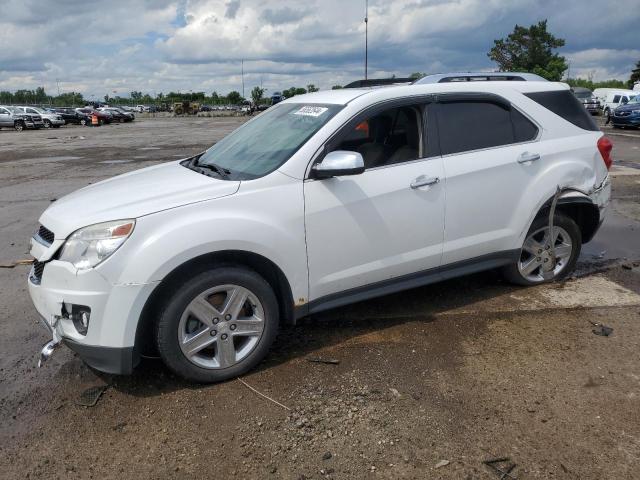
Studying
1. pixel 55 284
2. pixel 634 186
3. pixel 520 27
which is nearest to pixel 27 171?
pixel 55 284

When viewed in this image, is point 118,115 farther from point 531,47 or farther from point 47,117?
point 531,47

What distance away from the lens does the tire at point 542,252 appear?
4637 mm

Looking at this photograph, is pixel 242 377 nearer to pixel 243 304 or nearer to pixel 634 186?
pixel 243 304

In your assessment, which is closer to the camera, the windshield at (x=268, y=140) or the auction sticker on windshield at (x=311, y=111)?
the windshield at (x=268, y=140)

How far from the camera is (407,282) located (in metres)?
3.99

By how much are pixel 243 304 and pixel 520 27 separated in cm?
8812

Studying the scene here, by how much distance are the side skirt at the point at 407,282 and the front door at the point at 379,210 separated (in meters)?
0.04

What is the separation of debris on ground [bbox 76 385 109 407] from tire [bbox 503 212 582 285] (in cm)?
333

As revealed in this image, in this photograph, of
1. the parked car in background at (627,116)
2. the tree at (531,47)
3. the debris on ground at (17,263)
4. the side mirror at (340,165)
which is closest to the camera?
the side mirror at (340,165)

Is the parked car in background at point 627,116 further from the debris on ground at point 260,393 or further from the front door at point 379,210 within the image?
the debris on ground at point 260,393

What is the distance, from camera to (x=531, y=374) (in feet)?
11.2

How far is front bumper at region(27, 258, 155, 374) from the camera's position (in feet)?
9.84

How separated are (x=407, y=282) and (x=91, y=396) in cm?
226

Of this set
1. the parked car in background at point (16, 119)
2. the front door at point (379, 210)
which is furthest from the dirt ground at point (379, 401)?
the parked car in background at point (16, 119)
